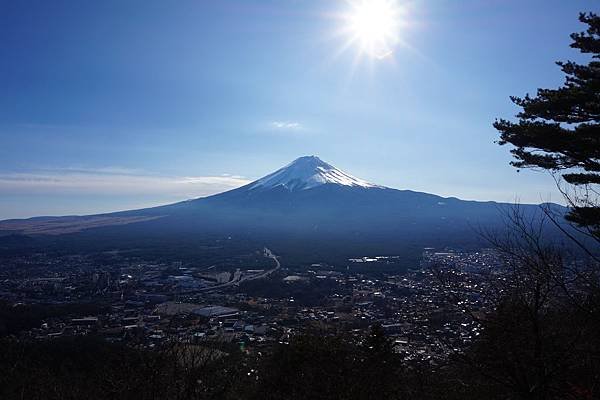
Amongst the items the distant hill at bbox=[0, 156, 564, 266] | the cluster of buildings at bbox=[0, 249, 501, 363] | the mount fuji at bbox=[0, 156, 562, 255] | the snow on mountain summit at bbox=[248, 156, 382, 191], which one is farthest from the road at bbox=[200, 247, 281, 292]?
the snow on mountain summit at bbox=[248, 156, 382, 191]

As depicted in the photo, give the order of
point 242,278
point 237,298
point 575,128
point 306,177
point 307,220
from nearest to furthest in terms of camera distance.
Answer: point 575,128, point 237,298, point 242,278, point 307,220, point 306,177

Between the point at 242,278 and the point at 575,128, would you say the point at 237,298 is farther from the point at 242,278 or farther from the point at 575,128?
the point at 575,128

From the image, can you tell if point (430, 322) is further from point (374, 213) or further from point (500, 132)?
point (374, 213)

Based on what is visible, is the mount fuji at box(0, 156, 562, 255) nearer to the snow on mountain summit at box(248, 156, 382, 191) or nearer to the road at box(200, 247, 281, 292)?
the snow on mountain summit at box(248, 156, 382, 191)

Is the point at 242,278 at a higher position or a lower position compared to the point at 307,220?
lower

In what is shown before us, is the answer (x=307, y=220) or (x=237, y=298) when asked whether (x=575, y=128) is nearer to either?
(x=237, y=298)

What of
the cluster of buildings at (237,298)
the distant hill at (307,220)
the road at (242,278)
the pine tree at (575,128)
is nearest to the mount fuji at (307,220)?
the distant hill at (307,220)

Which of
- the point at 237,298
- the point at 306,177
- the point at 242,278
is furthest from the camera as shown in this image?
the point at 306,177

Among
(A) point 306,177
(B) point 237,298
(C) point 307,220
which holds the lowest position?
(B) point 237,298

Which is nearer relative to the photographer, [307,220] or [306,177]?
[307,220]

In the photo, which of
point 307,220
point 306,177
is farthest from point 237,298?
point 306,177
